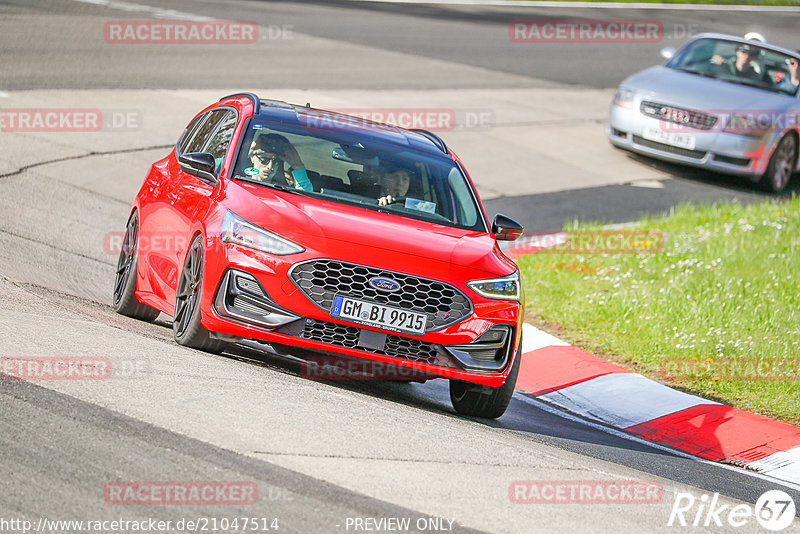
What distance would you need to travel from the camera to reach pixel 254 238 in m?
7.05

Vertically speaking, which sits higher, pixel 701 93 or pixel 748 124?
pixel 701 93

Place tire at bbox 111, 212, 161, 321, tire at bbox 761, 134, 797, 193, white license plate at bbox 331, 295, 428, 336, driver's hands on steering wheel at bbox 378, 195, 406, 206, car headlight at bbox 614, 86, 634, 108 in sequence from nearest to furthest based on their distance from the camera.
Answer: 1. white license plate at bbox 331, 295, 428, 336
2. driver's hands on steering wheel at bbox 378, 195, 406, 206
3. tire at bbox 111, 212, 161, 321
4. tire at bbox 761, 134, 797, 193
5. car headlight at bbox 614, 86, 634, 108

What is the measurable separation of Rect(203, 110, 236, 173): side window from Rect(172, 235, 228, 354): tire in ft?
2.56

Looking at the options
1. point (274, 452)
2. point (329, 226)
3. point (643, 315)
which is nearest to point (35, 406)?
point (274, 452)

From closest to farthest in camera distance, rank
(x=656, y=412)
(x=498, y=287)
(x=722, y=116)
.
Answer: (x=498, y=287)
(x=656, y=412)
(x=722, y=116)

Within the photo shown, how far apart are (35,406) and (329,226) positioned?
226 cm

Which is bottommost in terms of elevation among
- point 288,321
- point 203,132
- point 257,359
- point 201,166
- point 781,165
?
point 781,165

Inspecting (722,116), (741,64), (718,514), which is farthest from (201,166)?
(741,64)

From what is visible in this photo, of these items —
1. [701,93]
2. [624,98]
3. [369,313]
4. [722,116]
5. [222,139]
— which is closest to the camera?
[369,313]

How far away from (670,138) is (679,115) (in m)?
0.36

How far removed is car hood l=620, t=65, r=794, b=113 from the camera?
1758 centimetres

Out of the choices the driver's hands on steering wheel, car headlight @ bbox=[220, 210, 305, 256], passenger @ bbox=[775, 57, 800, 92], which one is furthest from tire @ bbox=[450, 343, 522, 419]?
passenger @ bbox=[775, 57, 800, 92]

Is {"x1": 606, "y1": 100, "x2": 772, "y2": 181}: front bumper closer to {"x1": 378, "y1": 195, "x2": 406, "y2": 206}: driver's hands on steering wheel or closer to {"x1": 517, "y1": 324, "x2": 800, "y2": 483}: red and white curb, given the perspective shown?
{"x1": 517, "y1": 324, "x2": 800, "y2": 483}: red and white curb

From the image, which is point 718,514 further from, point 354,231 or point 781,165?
point 781,165
